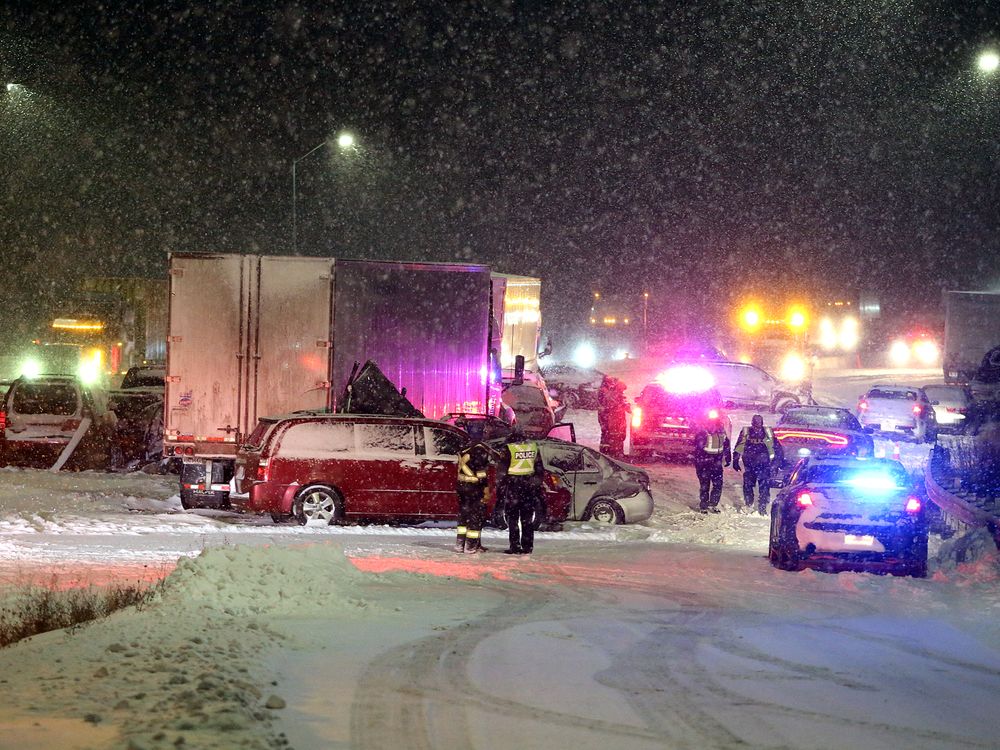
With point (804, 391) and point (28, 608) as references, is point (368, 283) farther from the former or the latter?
point (804, 391)

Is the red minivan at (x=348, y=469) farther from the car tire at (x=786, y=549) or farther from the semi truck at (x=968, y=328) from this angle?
the semi truck at (x=968, y=328)

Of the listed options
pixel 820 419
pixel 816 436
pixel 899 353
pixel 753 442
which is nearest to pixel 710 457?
pixel 753 442

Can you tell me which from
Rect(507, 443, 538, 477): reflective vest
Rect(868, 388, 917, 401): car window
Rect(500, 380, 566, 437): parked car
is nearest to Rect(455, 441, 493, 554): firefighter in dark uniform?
Rect(507, 443, 538, 477): reflective vest

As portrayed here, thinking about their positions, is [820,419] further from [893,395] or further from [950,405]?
[950,405]

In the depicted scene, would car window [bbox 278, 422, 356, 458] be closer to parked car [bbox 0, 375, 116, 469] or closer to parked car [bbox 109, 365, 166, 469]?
parked car [bbox 109, 365, 166, 469]

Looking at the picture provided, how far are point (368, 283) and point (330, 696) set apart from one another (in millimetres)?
11494

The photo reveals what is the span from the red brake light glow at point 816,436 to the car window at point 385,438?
9.01 metres

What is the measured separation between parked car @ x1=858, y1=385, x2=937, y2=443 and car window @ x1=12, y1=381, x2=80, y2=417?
2126 centimetres

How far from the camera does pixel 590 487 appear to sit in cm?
1742

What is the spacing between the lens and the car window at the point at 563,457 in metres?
17.4

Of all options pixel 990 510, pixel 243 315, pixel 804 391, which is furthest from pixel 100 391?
pixel 804 391

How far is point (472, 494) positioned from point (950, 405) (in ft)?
76.9

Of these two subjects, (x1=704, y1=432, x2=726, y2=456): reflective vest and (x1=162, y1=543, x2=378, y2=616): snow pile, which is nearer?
(x1=162, y1=543, x2=378, y2=616): snow pile

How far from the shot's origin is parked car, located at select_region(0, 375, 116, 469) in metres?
21.1
